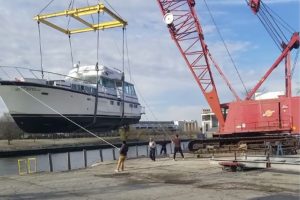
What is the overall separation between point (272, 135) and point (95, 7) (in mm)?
15948

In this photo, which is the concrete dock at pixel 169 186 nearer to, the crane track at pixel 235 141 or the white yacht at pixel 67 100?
the crane track at pixel 235 141

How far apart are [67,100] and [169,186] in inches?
1108

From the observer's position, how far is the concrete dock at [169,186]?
1256 centimetres

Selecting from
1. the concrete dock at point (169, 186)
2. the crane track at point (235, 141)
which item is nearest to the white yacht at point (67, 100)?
the crane track at point (235, 141)

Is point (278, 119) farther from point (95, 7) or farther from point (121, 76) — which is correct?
point (121, 76)

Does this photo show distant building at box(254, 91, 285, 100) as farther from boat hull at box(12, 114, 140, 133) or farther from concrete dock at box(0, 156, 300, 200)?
concrete dock at box(0, 156, 300, 200)

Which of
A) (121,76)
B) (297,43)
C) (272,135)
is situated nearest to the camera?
(272,135)

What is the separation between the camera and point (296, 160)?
18.9 meters

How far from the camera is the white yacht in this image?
128 ft

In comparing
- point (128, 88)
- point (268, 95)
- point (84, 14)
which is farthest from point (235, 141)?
point (128, 88)

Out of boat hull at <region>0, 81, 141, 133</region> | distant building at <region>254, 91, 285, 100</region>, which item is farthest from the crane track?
boat hull at <region>0, 81, 141, 133</region>

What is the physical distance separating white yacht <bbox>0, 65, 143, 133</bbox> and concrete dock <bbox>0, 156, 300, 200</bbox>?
2186cm

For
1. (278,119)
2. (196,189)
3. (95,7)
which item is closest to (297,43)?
(278,119)

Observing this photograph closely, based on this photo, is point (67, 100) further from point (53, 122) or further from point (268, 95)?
point (268, 95)
